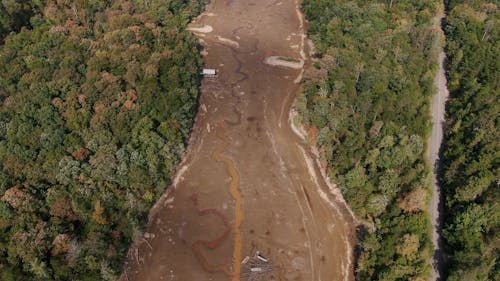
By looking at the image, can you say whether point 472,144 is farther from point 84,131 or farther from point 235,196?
point 84,131

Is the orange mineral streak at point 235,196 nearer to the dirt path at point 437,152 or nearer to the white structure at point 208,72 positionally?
the white structure at point 208,72

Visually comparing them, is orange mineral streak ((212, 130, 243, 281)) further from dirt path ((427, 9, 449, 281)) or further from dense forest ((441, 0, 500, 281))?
dense forest ((441, 0, 500, 281))

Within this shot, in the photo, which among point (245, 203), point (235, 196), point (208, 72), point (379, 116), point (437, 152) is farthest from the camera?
point (208, 72)

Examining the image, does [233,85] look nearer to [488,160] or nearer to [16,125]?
[16,125]

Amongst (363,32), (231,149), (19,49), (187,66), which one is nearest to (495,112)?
(363,32)

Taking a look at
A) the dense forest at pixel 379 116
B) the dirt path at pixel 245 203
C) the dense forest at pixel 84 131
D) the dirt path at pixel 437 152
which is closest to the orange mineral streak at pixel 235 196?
the dirt path at pixel 245 203

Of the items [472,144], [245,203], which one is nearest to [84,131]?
[245,203]
